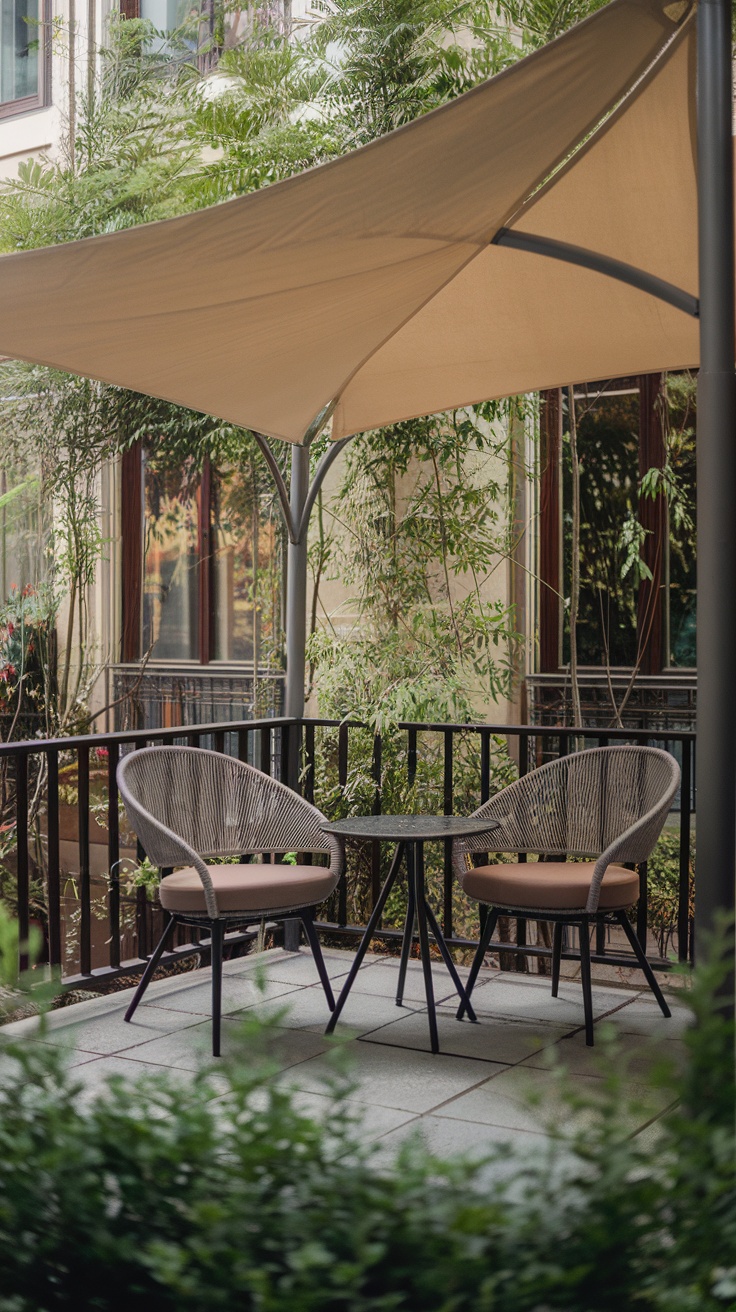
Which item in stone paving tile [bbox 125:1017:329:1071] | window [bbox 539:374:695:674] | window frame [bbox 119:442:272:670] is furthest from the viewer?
window frame [bbox 119:442:272:670]

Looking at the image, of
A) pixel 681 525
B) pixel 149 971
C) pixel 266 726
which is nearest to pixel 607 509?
pixel 681 525

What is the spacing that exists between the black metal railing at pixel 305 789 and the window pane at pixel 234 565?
119cm

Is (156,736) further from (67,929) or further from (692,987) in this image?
(67,929)

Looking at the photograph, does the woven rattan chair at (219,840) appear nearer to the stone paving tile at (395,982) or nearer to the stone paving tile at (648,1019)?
the stone paving tile at (395,982)

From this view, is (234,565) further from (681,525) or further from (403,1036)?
(403,1036)

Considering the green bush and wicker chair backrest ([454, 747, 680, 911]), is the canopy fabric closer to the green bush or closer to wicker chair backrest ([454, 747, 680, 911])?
wicker chair backrest ([454, 747, 680, 911])

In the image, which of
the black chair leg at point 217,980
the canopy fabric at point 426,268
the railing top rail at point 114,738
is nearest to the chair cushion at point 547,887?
the black chair leg at point 217,980

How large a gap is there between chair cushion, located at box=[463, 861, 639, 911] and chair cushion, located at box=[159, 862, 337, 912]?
50 centimetres

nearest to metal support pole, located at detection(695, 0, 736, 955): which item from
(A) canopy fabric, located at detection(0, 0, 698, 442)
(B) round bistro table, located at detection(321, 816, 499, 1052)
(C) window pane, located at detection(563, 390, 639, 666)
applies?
(A) canopy fabric, located at detection(0, 0, 698, 442)

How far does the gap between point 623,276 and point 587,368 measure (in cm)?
148

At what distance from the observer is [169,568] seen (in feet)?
34.5

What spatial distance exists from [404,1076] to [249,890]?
28.8 inches

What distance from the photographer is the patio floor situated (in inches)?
131

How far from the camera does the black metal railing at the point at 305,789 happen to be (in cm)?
423
